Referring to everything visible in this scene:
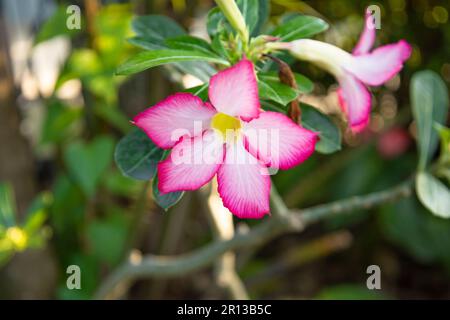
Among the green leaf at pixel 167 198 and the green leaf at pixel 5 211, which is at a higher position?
the green leaf at pixel 167 198

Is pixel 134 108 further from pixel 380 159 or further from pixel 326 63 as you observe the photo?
pixel 326 63

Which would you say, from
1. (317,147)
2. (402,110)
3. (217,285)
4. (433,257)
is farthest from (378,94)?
(317,147)

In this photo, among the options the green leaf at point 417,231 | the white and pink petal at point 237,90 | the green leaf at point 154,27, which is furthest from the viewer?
the green leaf at point 417,231

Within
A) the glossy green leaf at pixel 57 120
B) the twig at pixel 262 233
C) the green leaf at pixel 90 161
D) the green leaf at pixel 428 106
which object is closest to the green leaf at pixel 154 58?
the twig at pixel 262 233

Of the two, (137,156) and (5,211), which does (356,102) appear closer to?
(137,156)

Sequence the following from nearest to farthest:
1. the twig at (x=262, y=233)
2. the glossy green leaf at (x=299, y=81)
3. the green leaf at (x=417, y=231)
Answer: the glossy green leaf at (x=299, y=81) → the twig at (x=262, y=233) → the green leaf at (x=417, y=231)

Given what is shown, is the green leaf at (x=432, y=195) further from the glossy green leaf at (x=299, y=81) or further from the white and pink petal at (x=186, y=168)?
the white and pink petal at (x=186, y=168)

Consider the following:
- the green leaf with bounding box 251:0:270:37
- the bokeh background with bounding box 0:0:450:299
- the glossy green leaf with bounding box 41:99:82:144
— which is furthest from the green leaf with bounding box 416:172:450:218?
the glossy green leaf with bounding box 41:99:82:144
